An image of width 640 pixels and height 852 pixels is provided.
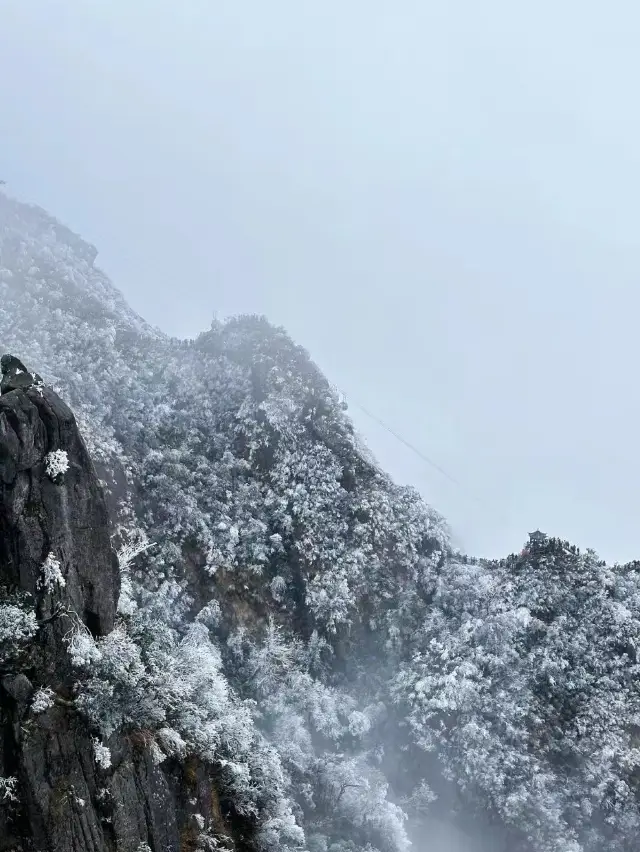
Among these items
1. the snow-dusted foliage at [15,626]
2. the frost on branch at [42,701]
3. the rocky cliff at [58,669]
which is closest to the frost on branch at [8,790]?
the rocky cliff at [58,669]

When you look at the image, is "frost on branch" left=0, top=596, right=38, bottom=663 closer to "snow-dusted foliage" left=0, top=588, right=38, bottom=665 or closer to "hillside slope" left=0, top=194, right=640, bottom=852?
"snow-dusted foliage" left=0, top=588, right=38, bottom=665

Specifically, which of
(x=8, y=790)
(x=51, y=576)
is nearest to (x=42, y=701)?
(x=8, y=790)

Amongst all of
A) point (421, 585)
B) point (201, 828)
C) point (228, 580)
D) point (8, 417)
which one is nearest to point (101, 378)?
point (228, 580)

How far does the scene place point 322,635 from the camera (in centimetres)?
4825

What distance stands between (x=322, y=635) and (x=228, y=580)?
29.3 feet

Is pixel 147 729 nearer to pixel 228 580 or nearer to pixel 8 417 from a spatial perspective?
pixel 8 417

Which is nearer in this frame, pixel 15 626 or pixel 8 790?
pixel 8 790

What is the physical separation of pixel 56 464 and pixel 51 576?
4.98 m

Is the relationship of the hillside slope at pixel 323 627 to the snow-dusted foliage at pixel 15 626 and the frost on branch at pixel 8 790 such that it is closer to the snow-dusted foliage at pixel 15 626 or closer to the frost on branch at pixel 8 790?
the snow-dusted foliage at pixel 15 626

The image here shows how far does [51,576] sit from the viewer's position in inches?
1024

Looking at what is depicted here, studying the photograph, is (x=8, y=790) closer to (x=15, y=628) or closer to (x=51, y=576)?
(x=15, y=628)

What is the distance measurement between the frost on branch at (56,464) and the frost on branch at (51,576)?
3.55 m

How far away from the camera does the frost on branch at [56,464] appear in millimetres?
26922

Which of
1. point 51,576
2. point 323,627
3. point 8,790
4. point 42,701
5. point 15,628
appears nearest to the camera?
point 8,790
